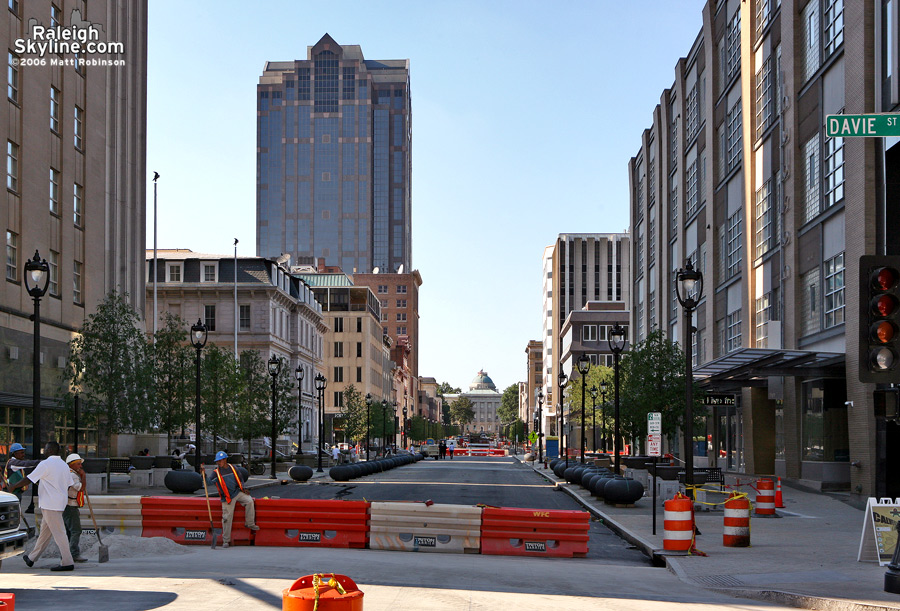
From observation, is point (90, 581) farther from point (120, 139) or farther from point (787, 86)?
point (120, 139)

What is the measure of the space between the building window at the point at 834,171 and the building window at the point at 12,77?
3115cm

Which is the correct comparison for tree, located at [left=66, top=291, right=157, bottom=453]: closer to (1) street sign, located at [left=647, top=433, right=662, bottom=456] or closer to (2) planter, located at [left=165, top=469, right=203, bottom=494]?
(2) planter, located at [left=165, top=469, right=203, bottom=494]

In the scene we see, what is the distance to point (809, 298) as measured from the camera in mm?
38812

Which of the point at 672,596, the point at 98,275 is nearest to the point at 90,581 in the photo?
the point at 672,596

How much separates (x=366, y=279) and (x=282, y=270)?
324 ft

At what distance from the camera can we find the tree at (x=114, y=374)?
39.1 meters

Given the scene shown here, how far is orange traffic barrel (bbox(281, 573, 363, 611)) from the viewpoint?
20.5 ft

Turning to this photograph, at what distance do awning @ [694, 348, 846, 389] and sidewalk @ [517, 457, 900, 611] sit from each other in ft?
22.3

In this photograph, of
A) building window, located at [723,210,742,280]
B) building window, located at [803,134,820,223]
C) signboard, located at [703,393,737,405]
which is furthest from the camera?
signboard, located at [703,393,737,405]

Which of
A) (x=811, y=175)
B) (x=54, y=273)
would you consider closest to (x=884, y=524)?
(x=811, y=175)

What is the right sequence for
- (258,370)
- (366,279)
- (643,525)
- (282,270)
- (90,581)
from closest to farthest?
1. (90,581)
2. (643,525)
3. (258,370)
4. (282,270)
5. (366,279)

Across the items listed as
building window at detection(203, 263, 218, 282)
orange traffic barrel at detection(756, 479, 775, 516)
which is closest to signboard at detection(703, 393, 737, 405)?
orange traffic barrel at detection(756, 479, 775, 516)

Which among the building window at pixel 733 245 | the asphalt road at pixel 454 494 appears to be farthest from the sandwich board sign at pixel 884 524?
the building window at pixel 733 245

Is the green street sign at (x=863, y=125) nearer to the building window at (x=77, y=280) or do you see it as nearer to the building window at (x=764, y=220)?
the building window at (x=764, y=220)
